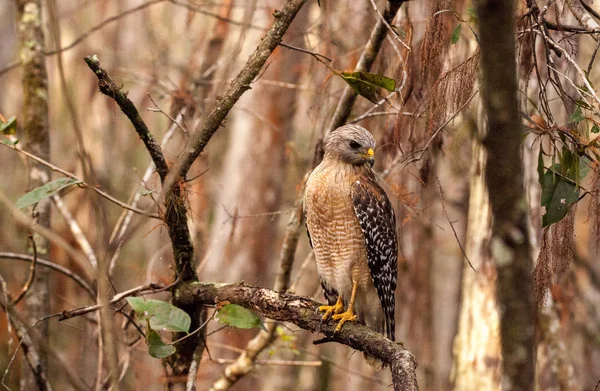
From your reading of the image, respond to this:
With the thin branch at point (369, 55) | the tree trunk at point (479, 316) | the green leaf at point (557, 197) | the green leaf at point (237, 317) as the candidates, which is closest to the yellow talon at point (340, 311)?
the green leaf at point (237, 317)

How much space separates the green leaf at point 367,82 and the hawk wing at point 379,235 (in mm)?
1039

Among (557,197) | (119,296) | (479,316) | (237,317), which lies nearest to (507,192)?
(557,197)

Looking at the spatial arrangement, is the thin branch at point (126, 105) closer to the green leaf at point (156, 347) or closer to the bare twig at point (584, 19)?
the green leaf at point (156, 347)

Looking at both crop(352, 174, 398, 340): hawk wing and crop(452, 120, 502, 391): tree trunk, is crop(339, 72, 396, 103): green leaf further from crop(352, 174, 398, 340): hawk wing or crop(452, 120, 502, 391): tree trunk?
crop(452, 120, 502, 391): tree trunk

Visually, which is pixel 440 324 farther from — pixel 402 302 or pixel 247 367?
pixel 247 367

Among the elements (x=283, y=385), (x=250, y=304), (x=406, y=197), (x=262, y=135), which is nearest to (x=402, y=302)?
(x=283, y=385)

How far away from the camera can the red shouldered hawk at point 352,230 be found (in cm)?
498

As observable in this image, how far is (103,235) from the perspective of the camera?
2129 millimetres

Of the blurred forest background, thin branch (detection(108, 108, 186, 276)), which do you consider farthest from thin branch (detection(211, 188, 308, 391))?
thin branch (detection(108, 108, 186, 276))

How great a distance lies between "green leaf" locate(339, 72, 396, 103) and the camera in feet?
12.6

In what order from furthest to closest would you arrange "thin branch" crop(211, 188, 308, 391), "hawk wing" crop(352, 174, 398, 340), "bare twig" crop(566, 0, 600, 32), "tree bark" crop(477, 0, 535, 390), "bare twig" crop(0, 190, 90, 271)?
"thin branch" crop(211, 188, 308, 391) → "hawk wing" crop(352, 174, 398, 340) → "bare twig" crop(566, 0, 600, 32) → "bare twig" crop(0, 190, 90, 271) → "tree bark" crop(477, 0, 535, 390)

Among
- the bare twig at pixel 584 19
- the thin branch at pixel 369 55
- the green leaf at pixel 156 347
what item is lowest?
the green leaf at pixel 156 347

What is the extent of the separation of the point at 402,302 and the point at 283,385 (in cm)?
260

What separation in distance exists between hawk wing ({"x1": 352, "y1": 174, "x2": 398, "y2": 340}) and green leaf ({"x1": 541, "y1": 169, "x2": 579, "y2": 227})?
177 cm
